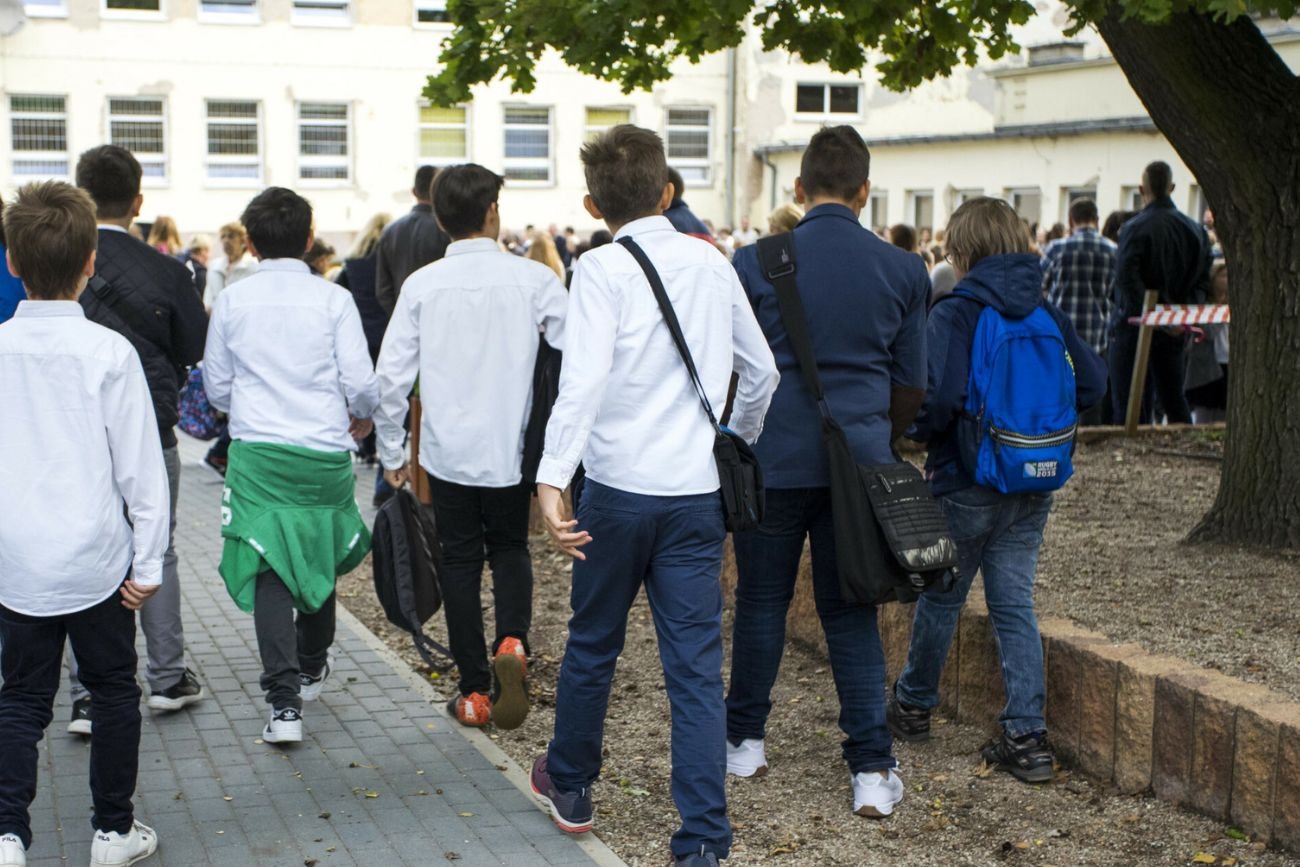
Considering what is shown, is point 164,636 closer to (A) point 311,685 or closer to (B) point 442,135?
(A) point 311,685

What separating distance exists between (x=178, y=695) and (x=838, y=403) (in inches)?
107

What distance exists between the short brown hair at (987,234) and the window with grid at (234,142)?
3400 centimetres

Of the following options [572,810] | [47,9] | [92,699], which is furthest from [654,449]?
[47,9]

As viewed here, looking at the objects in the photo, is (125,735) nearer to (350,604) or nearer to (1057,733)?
(1057,733)

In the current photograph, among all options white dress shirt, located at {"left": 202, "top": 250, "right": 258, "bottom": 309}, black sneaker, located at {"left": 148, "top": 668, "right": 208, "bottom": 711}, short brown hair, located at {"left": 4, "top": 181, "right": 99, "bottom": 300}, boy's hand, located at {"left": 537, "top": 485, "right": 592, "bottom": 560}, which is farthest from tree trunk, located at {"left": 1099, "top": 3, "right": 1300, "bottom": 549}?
white dress shirt, located at {"left": 202, "top": 250, "right": 258, "bottom": 309}

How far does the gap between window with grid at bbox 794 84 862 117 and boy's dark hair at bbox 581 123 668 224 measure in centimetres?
3826

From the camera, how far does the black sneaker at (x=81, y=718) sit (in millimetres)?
5551

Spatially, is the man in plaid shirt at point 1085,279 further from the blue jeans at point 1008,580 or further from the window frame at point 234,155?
the window frame at point 234,155

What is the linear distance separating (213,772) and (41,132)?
3363 centimetres

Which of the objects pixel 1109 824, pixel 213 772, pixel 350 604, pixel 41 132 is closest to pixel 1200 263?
pixel 350 604

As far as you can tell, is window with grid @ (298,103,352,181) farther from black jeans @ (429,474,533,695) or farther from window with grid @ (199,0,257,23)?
black jeans @ (429,474,533,695)

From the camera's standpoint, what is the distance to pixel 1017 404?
5141 millimetres

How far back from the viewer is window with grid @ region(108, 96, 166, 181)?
119 feet

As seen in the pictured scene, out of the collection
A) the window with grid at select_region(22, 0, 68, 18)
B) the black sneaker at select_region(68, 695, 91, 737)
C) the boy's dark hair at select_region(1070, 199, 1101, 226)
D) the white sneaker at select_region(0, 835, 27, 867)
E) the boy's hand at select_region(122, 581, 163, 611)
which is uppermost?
the window with grid at select_region(22, 0, 68, 18)
